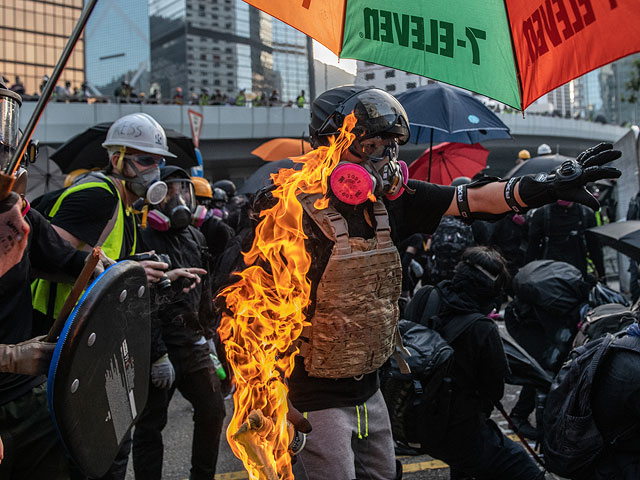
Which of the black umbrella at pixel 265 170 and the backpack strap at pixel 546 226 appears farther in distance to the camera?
the backpack strap at pixel 546 226

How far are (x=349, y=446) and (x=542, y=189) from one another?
4.14 feet

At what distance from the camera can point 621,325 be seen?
119 inches

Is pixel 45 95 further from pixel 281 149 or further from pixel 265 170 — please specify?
pixel 281 149

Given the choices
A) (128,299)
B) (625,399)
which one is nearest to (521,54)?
(625,399)

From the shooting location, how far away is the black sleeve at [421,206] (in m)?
2.64

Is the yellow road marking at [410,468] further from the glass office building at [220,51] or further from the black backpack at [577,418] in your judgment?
the glass office building at [220,51]

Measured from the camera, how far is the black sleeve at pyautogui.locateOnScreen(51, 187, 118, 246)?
2.82 meters

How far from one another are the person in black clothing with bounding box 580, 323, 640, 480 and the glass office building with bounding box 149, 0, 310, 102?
60.3 meters

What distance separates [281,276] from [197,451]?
A: 75.9 inches

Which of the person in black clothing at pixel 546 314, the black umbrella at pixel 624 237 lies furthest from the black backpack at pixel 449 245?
the black umbrella at pixel 624 237

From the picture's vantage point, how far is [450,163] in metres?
8.10

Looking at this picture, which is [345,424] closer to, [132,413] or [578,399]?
[132,413]

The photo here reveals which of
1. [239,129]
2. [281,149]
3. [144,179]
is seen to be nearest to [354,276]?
[144,179]

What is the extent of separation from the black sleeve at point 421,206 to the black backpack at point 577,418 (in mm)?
908
